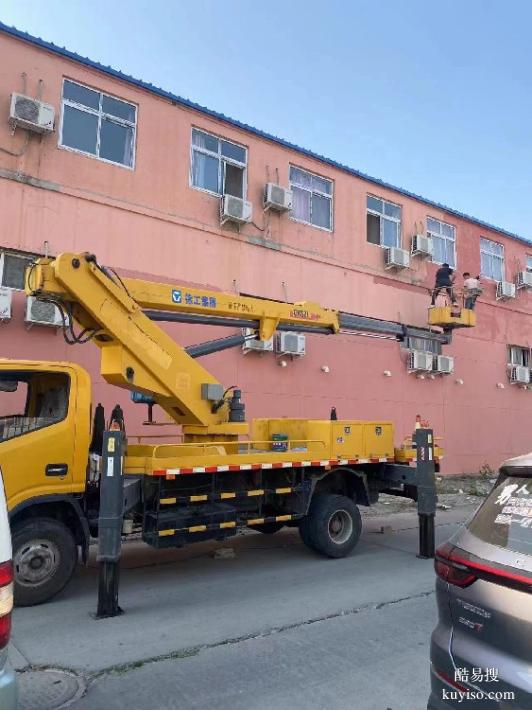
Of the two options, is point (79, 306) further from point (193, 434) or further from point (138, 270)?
point (138, 270)

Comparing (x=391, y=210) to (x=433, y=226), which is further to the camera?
(x=433, y=226)

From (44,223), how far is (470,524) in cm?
974

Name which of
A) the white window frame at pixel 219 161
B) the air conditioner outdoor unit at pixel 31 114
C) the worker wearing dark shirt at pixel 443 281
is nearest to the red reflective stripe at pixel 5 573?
the air conditioner outdoor unit at pixel 31 114

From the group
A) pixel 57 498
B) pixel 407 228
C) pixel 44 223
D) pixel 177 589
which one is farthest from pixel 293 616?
pixel 407 228

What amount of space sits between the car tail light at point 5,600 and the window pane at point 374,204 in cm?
1488

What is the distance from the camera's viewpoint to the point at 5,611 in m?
2.45

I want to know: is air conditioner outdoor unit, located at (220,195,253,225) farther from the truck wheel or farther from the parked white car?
the parked white car

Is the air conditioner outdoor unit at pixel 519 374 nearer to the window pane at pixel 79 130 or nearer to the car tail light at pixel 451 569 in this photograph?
the window pane at pixel 79 130

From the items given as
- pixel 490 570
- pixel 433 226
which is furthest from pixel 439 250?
pixel 490 570

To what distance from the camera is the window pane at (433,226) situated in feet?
57.3

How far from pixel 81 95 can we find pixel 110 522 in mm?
9376

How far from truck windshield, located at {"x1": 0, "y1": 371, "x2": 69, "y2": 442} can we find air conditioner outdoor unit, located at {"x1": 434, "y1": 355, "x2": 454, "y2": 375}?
1222cm

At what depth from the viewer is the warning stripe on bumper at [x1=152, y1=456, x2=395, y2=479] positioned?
633cm

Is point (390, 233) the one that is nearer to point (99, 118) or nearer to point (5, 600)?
point (99, 118)
